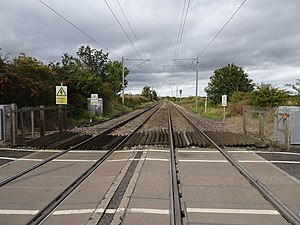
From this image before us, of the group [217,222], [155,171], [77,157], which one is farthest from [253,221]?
[77,157]

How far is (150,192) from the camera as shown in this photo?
226 inches

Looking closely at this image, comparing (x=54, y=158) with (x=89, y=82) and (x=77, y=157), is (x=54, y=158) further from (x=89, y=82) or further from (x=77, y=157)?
(x=89, y=82)

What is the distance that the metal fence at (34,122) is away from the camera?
39.0ft

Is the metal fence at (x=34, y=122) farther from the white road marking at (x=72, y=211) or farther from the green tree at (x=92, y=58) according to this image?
the green tree at (x=92, y=58)

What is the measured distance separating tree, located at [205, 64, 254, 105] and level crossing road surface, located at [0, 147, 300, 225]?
49.6 m

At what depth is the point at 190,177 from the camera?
6.90 m

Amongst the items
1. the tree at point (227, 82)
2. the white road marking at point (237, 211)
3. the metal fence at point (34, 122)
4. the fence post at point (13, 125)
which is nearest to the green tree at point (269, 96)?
the metal fence at point (34, 122)

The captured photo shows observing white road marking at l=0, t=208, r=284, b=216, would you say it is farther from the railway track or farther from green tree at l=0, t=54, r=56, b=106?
green tree at l=0, t=54, r=56, b=106

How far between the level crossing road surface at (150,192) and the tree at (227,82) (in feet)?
163

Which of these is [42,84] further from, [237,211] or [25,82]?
[237,211]

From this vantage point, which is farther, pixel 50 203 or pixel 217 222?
pixel 50 203

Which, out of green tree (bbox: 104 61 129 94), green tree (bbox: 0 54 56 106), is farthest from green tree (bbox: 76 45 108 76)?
green tree (bbox: 0 54 56 106)

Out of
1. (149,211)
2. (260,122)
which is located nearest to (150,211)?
(149,211)

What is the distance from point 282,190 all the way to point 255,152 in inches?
182
